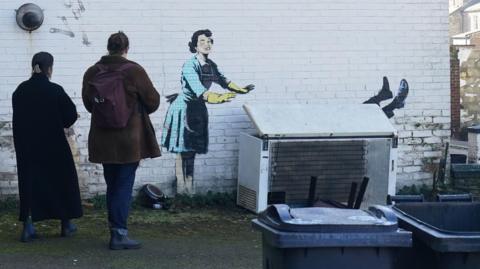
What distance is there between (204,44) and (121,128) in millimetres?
2775

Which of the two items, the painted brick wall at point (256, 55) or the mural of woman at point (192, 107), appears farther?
the mural of woman at point (192, 107)

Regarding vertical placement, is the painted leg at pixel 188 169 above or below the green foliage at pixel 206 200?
above

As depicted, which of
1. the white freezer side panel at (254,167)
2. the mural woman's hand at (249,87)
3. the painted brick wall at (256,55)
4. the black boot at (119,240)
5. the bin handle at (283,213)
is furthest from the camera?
the mural woman's hand at (249,87)

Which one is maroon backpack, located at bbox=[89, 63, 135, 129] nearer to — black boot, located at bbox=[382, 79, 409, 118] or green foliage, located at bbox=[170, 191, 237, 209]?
green foliage, located at bbox=[170, 191, 237, 209]

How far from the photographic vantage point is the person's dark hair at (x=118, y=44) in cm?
687

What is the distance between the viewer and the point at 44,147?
7254 mm

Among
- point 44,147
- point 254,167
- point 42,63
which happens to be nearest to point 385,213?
point 44,147

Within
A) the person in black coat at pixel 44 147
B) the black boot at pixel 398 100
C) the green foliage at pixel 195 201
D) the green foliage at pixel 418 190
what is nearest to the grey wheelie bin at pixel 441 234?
the person in black coat at pixel 44 147

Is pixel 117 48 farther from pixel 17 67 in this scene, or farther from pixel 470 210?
pixel 470 210

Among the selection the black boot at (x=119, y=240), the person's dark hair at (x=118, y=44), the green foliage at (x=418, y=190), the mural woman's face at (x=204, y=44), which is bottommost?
the black boot at (x=119, y=240)

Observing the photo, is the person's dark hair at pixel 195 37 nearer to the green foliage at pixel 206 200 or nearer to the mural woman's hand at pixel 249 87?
the mural woman's hand at pixel 249 87

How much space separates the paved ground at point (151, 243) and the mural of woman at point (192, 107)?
0.60m

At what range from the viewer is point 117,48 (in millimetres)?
6891

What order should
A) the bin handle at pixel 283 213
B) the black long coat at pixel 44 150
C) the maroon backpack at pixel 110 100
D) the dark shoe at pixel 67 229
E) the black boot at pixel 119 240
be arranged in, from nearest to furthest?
the bin handle at pixel 283 213, the maroon backpack at pixel 110 100, the black boot at pixel 119 240, the black long coat at pixel 44 150, the dark shoe at pixel 67 229
